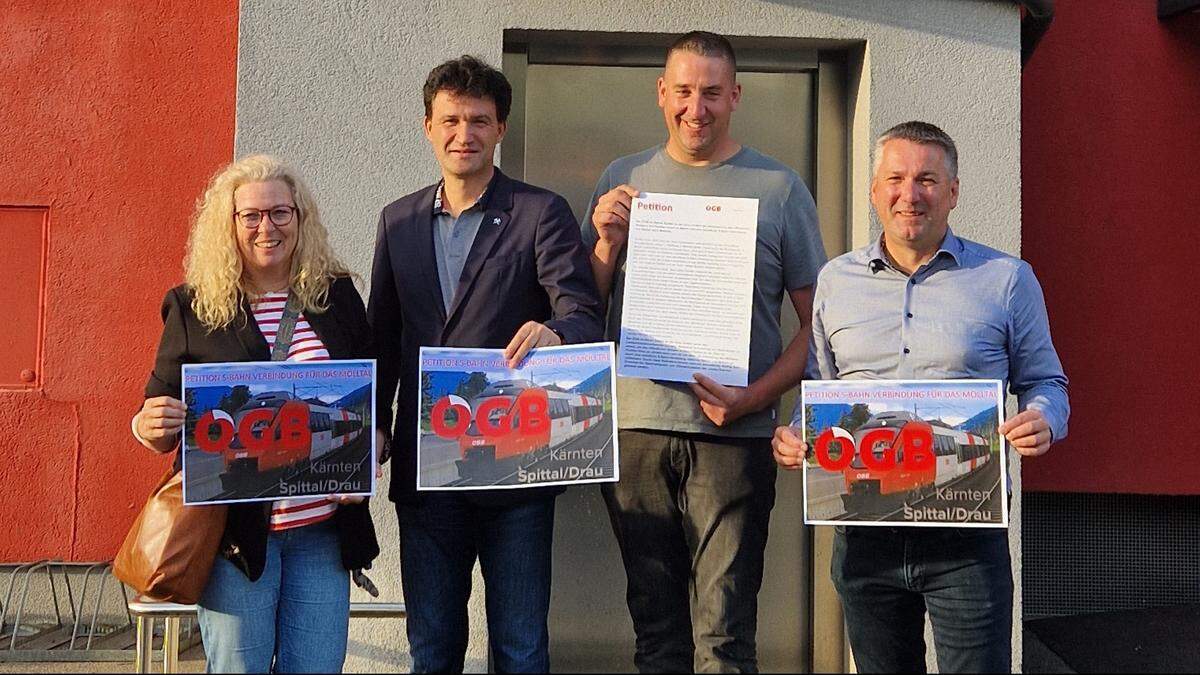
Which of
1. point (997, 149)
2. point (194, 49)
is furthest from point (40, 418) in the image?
point (997, 149)

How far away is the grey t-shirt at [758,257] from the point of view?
10.8 feet

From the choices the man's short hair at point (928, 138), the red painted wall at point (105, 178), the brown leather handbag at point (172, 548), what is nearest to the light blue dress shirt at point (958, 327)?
the man's short hair at point (928, 138)

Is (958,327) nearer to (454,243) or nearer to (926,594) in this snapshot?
(926,594)

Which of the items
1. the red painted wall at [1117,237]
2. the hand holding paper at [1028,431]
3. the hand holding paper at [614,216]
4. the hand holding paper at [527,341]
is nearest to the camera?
the hand holding paper at [1028,431]

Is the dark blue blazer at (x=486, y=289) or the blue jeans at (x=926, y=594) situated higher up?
the dark blue blazer at (x=486, y=289)

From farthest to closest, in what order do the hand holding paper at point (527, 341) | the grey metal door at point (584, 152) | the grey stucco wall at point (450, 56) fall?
the grey metal door at point (584, 152)
the grey stucco wall at point (450, 56)
the hand holding paper at point (527, 341)

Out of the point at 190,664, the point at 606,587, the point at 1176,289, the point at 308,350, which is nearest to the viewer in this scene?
the point at 308,350

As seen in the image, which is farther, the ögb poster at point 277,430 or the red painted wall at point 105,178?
the red painted wall at point 105,178

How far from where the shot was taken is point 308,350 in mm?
2932

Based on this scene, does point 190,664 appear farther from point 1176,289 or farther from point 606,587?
point 1176,289

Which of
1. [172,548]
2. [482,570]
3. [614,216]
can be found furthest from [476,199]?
[172,548]

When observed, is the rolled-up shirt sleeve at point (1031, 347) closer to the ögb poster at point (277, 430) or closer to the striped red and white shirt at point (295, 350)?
the ögb poster at point (277, 430)

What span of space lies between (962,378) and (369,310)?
1601 millimetres

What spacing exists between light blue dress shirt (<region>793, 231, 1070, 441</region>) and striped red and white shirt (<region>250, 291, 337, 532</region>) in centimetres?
136
